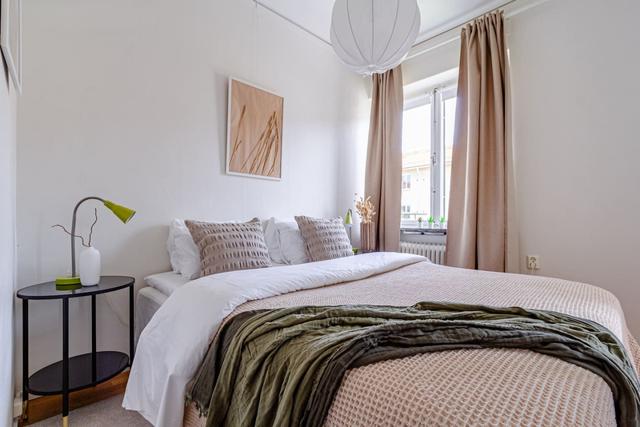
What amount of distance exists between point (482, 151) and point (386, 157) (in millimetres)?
930

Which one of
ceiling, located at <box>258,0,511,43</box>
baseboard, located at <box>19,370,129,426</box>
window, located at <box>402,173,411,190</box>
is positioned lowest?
baseboard, located at <box>19,370,129,426</box>

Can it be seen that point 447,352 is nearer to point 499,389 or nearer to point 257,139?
point 499,389

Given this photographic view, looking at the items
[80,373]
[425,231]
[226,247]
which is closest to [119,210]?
[226,247]

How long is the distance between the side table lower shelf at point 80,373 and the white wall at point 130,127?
122 mm

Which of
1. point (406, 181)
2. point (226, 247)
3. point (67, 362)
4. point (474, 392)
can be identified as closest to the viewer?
point (474, 392)

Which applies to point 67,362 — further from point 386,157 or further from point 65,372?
point 386,157

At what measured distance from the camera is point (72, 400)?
5.30 ft

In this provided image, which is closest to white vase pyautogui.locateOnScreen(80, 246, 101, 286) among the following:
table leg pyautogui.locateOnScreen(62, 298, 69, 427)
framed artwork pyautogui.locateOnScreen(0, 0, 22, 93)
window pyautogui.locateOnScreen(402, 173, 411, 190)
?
table leg pyautogui.locateOnScreen(62, 298, 69, 427)

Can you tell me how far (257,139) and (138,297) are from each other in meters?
1.45

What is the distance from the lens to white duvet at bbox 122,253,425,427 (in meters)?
1.13

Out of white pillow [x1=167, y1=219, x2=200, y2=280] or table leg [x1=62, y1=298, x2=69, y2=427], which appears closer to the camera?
table leg [x1=62, y1=298, x2=69, y2=427]

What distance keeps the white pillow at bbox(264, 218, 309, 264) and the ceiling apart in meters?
1.83

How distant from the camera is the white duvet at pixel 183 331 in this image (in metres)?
1.13

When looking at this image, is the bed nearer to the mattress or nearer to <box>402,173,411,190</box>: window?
the mattress
